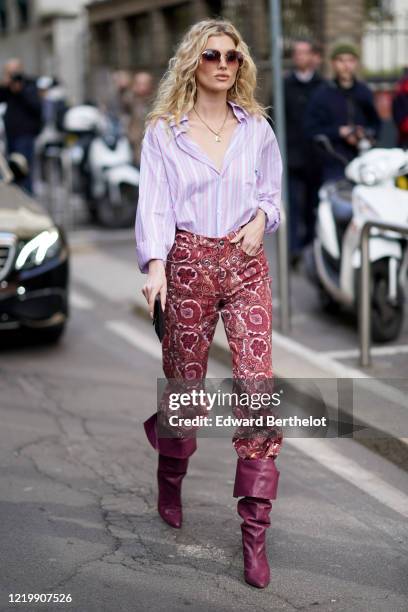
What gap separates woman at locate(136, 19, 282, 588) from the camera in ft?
14.1

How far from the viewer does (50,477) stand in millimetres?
5496

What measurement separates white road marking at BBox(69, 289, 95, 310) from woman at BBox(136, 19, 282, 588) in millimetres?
5974

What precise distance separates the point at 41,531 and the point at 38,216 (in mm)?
3971

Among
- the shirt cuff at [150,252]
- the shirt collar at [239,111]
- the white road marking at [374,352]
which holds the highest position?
the shirt collar at [239,111]

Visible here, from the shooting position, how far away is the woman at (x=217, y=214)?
429cm

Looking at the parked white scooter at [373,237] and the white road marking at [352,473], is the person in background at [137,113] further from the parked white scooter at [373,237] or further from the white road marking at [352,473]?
the white road marking at [352,473]

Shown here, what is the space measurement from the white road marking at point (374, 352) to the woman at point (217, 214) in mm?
3284

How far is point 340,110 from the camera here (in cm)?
1007

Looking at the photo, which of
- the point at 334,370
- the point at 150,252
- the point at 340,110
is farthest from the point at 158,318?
the point at 340,110

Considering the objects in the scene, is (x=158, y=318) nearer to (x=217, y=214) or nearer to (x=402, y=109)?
(x=217, y=214)

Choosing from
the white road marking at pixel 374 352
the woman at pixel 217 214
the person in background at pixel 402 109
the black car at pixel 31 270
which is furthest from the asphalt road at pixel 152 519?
the person in background at pixel 402 109

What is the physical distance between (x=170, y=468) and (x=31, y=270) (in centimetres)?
356

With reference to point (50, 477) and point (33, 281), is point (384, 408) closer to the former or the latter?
point (50, 477)

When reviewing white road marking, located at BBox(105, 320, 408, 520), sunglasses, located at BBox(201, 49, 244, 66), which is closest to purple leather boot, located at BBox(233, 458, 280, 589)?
white road marking, located at BBox(105, 320, 408, 520)
